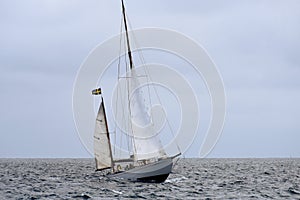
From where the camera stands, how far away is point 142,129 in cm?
6272

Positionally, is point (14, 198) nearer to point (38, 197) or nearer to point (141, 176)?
point (38, 197)

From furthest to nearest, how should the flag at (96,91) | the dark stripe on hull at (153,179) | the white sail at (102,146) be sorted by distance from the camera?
the flag at (96,91) → the white sail at (102,146) → the dark stripe on hull at (153,179)

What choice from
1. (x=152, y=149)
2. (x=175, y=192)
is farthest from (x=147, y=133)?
(x=175, y=192)

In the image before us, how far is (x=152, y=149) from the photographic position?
206 ft

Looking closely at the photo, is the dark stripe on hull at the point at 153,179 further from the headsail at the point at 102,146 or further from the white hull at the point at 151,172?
the headsail at the point at 102,146

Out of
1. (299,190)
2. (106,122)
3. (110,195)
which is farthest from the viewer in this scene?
(106,122)

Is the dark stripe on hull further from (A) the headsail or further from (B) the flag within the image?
(B) the flag

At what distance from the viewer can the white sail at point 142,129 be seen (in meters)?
62.7

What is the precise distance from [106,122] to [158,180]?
452 inches

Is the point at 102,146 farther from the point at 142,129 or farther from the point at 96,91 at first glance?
the point at 142,129

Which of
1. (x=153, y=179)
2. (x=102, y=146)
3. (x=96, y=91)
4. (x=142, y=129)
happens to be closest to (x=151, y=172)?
(x=153, y=179)

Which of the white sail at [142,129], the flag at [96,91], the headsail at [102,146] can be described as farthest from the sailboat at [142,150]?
the flag at [96,91]

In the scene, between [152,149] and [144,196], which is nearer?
[144,196]

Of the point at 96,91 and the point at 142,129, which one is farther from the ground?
the point at 96,91
